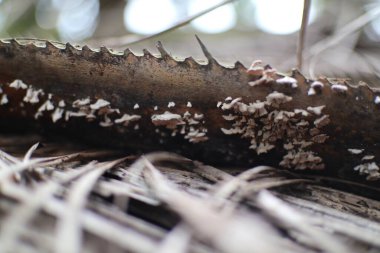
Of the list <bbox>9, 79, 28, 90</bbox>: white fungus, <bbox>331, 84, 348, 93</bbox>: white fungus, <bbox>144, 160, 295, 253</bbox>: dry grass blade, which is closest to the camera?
<bbox>144, 160, 295, 253</bbox>: dry grass blade

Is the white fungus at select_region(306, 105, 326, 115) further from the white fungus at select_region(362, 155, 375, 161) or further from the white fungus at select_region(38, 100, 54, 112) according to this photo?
the white fungus at select_region(38, 100, 54, 112)

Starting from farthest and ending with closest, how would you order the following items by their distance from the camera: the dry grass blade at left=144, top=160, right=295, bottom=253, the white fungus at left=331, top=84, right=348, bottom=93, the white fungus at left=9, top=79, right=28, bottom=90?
the white fungus at left=9, top=79, right=28, bottom=90, the white fungus at left=331, top=84, right=348, bottom=93, the dry grass blade at left=144, top=160, right=295, bottom=253

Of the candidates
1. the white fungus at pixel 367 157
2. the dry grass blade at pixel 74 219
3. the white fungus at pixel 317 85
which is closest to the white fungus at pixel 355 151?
the white fungus at pixel 367 157

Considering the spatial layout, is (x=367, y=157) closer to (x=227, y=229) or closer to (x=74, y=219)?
(x=227, y=229)

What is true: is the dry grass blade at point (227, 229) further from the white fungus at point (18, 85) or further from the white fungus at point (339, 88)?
the white fungus at point (18, 85)

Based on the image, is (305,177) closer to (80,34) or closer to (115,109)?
(115,109)

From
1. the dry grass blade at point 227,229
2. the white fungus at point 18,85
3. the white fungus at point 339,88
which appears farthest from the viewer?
the white fungus at point 18,85

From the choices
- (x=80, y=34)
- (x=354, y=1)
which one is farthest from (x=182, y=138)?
(x=80, y=34)

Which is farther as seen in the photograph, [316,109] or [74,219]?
[316,109]

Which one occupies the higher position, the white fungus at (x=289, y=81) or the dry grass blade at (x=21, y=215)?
the white fungus at (x=289, y=81)

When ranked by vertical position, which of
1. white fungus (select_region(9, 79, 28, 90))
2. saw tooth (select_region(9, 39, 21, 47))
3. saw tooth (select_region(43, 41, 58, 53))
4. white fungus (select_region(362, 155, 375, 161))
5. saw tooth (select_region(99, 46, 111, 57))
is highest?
saw tooth (select_region(99, 46, 111, 57))

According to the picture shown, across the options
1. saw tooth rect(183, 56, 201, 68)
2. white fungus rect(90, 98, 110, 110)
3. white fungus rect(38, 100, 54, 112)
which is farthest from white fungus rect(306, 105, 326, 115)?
white fungus rect(38, 100, 54, 112)

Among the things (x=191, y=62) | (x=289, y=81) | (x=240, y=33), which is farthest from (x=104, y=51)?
(x=240, y=33)
